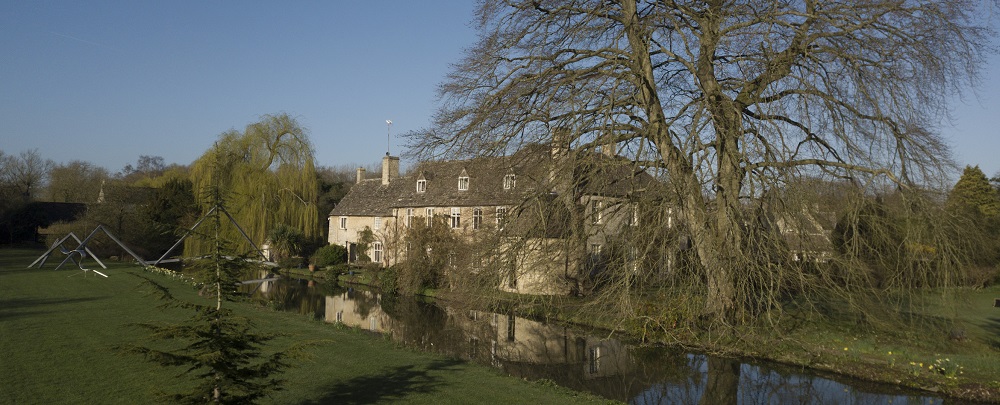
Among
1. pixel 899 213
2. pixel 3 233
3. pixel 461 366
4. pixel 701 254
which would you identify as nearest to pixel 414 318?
pixel 461 366

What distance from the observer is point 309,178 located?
40.4 meters

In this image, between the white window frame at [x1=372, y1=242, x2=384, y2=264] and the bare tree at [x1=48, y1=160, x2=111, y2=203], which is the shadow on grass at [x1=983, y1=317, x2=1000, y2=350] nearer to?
the white window frame at [x1=372, y1=242, x2=384, y2=264]

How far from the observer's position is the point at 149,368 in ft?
35.0

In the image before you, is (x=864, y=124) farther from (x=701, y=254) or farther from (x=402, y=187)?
(x=402, y=187)

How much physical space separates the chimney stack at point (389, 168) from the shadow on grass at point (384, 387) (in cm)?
3100

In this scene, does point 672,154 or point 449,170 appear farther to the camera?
point 449,170

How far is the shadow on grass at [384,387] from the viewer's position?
977cm

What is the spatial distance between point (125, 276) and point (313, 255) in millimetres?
14450

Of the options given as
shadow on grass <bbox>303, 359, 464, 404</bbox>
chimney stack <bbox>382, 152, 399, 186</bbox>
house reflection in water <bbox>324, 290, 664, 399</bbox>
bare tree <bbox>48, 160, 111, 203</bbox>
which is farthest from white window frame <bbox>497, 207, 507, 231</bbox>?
bare tree <bbox>48, 160, 111, 203</bbox>

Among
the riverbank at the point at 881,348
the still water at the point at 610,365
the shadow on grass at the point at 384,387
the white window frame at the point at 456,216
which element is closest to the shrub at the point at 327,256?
the white window frame at the point at 456,216

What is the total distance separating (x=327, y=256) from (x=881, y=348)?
30584 mm

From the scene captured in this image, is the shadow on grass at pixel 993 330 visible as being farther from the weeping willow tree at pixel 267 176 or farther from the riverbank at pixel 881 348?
the weeping willow tree at pixel 267 176

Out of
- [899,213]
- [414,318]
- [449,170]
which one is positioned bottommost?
[414,318]

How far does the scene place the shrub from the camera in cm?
3919
